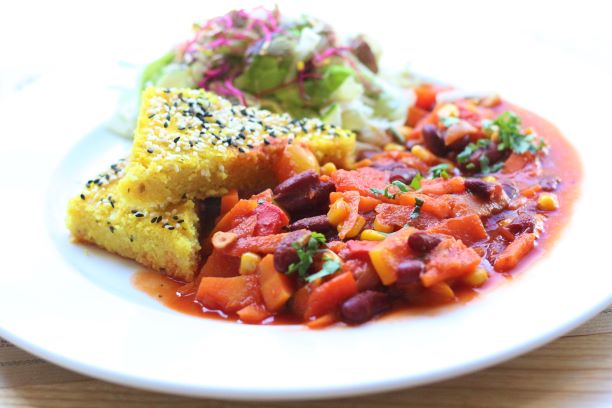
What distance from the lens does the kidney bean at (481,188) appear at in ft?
14.7

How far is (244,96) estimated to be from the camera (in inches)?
253

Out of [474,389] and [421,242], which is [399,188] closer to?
[421,242]

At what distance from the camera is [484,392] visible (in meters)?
3.23

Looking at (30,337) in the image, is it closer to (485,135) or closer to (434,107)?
(485,135)

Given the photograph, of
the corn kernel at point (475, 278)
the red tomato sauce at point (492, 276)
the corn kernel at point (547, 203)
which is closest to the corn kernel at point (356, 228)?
the red tomato sauce at point (492, 276)

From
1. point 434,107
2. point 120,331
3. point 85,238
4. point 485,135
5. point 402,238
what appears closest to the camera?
point 120,331

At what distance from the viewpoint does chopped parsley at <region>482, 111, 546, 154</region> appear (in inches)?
214

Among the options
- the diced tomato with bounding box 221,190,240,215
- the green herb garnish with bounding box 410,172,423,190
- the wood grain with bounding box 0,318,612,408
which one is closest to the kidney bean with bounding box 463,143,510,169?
the green herb garnish with bounding box 410,172,423,190

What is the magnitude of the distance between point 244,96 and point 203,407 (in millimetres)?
3772

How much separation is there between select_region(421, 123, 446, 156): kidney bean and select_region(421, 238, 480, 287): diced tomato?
2.00 metres

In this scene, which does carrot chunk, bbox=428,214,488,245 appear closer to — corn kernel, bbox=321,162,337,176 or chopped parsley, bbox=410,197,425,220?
chopped parsley, bbox=410,197,425,220

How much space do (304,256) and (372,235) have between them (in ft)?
1.58

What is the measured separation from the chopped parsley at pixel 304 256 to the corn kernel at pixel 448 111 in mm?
2625

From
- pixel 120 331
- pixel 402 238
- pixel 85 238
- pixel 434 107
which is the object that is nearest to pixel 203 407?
pixel 120 331
